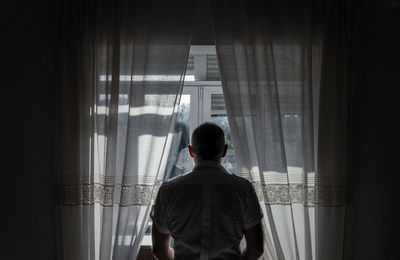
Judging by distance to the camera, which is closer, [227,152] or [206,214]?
[206,214]

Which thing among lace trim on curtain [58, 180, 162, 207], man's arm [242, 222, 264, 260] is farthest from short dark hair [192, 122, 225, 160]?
lace trim on curtain [58, 180, 162, 207]

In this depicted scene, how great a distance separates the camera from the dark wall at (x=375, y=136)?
7.53 ft

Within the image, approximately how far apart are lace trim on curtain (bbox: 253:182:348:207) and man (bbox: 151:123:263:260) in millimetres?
584

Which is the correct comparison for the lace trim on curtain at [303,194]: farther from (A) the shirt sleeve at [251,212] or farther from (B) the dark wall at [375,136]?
(A) the shirt sleeve at [251,212]

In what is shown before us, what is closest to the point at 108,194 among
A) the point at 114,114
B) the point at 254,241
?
the point at 114,114

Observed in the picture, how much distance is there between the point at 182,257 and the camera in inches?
64.3

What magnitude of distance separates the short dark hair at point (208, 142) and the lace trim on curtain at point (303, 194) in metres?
0.66

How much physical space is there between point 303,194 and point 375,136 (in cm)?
57

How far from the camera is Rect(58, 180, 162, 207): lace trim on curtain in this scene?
2.23 m

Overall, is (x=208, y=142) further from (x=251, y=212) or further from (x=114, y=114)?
(x=114, y=114)

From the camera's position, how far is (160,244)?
5.70ft

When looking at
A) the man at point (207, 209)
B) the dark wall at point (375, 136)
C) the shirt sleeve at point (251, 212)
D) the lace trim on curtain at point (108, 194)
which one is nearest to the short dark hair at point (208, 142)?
the man at point (207, 209)

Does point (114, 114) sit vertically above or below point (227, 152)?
above

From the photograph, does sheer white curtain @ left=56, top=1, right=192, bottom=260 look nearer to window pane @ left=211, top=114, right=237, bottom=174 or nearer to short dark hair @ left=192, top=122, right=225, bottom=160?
window pane @ left=211, top=114, right=237, bottom=174
